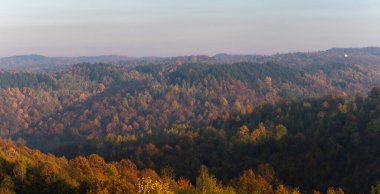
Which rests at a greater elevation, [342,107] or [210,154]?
[342,107]

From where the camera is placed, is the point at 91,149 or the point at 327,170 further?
the point at 91,149

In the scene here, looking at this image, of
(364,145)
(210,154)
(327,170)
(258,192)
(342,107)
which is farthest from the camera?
(342,107)

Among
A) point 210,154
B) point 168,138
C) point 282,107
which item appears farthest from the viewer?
point 282,107

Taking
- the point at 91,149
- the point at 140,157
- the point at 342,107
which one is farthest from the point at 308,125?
the point at 91,149

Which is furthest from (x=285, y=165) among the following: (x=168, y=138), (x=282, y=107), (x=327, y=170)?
(x=282, y=107)

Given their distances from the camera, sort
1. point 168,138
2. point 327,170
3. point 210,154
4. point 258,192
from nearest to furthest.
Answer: point 258,192, point 327,170, point 210,154, point 168,138

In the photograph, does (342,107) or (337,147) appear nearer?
(337,147)

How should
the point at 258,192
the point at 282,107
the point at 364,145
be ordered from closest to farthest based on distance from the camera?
the point at 258,192, the point at 364,145, the point at 282,107

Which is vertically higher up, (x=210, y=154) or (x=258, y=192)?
(x=258, y=192)

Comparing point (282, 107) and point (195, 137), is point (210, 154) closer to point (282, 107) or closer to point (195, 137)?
point (195, 137)

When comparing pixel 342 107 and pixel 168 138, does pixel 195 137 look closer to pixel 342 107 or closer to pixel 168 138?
pixel 168 138
